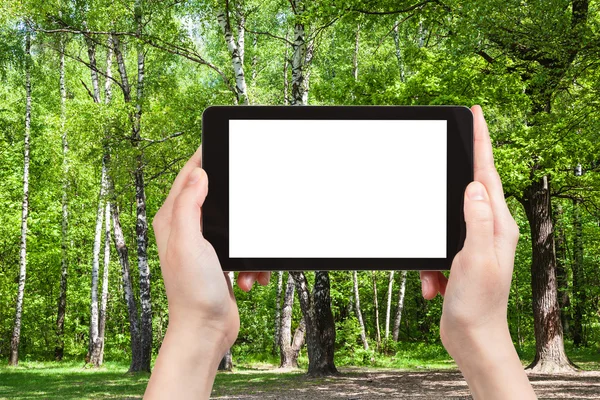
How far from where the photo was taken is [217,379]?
55.0ft

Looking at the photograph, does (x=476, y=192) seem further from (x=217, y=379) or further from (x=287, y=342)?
(x=287, y=342)

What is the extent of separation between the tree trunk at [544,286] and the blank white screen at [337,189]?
1624cm

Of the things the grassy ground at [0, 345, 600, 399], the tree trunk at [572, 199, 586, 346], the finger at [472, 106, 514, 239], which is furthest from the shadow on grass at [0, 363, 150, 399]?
the tree trunk at [572, 199, 586, 346]

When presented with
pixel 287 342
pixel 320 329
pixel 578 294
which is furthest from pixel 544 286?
pixel 578 294

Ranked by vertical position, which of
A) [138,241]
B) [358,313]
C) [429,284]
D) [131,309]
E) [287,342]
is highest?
[138,241]

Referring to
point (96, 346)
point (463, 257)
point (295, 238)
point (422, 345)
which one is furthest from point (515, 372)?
point (422, 345)

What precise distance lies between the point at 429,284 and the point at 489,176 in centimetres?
50

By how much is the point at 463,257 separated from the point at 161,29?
54.3ft

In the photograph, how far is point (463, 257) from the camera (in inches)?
64.6

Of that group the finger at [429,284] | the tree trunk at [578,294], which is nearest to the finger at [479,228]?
the finger at [429,284]

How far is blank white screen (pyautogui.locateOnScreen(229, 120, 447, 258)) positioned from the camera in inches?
82.3

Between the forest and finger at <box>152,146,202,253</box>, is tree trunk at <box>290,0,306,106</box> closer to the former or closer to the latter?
the forest

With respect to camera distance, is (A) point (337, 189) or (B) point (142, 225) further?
(B) point (142, 225)

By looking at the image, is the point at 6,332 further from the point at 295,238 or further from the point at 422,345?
the point at 295,238
